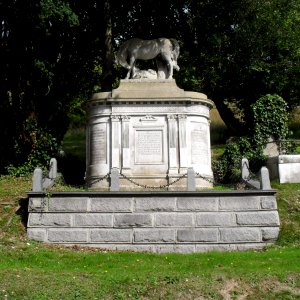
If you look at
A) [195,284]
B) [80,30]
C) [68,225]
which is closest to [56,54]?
[80,30]

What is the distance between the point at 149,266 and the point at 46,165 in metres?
13.4

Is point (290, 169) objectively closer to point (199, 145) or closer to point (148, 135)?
point (199, 145)

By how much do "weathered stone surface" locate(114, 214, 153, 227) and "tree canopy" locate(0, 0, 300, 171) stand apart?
35.2 feet

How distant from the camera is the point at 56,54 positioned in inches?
1057

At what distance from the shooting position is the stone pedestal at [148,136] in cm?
1844

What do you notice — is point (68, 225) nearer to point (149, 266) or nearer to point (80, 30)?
point (149, 266)

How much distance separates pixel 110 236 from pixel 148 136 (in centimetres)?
505

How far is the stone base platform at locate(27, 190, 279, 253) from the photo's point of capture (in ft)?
48.3

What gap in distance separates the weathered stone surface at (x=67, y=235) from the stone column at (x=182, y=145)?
195 inches

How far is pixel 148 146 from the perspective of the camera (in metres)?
18.7

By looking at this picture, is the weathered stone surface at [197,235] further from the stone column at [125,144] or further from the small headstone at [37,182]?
the stone column at [125,144]

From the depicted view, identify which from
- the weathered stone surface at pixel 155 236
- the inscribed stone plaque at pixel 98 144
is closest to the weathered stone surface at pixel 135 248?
the weathered stone surface at pixel 155 236

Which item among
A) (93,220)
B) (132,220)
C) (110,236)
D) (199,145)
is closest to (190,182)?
(132,220)

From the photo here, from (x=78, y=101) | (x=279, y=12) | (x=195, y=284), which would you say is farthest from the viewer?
(x=78, y=101)
